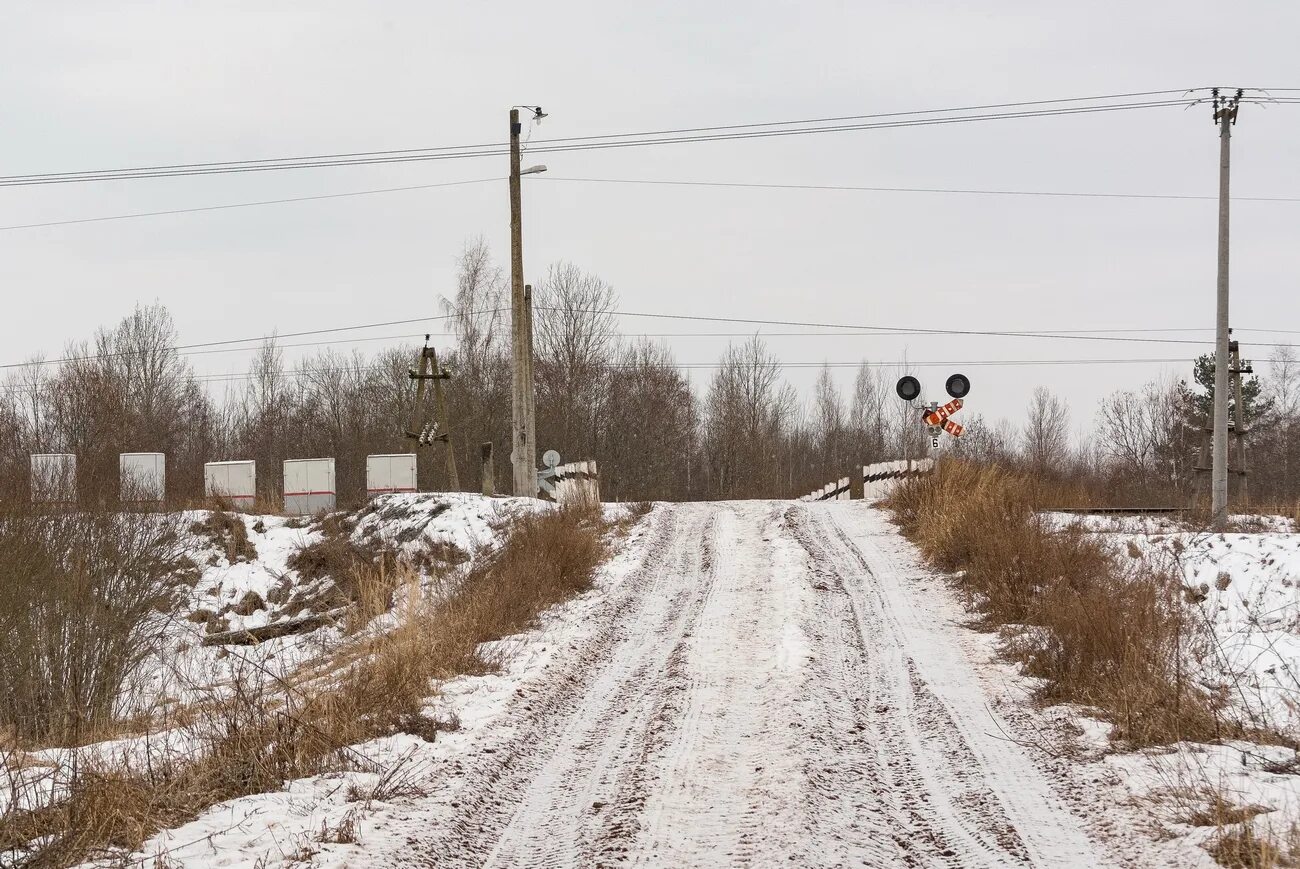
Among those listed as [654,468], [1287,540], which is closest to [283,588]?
[1287,540]

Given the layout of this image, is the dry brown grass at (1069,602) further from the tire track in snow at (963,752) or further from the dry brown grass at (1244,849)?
→ the dry brown grass at (1244,849)

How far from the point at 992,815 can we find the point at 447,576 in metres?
10.0

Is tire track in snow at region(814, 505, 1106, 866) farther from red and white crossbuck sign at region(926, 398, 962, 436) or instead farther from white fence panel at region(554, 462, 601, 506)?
white fence panel at region(554, 462, 601, 506)

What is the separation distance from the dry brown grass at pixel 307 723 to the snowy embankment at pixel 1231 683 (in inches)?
178

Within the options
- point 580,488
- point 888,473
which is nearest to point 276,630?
point 580,488

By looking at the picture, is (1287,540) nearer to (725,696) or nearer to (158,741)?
A: (725,696)

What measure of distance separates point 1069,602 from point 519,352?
13143 mm

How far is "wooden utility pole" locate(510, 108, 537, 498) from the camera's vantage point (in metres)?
21.0

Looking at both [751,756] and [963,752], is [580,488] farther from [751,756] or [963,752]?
[963,752]

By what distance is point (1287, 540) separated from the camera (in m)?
16.3

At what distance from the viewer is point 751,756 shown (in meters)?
7.43

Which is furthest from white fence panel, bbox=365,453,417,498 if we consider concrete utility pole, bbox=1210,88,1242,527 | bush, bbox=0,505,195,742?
concrete utility pole, bbox=1210,88,1242,527

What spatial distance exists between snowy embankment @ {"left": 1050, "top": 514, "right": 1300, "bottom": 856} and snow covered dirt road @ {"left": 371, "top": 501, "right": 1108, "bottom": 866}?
63cm

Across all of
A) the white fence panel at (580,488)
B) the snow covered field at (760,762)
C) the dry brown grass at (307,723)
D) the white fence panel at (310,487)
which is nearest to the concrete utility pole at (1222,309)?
the snow covered field at (760,762)
